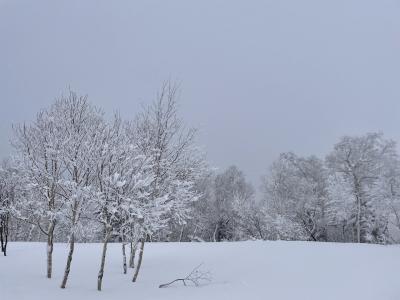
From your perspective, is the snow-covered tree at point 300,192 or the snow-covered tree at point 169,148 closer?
the snow-covered tree at point 169,148

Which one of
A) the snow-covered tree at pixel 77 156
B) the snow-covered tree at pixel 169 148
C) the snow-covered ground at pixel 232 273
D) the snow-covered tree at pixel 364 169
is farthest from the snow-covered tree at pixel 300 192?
the snow-covered tree at pixel 77 156

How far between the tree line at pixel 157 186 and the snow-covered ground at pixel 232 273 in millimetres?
1021

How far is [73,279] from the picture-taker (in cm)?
1681

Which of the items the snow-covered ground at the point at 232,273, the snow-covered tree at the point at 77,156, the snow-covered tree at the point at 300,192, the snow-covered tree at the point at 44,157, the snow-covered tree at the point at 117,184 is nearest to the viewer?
the snow-covered tree at the point at 117,184

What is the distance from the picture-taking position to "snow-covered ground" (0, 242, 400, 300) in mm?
14828

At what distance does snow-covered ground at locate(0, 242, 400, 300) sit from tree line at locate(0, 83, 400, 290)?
102cm

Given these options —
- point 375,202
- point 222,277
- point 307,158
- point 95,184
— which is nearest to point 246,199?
point 307,158

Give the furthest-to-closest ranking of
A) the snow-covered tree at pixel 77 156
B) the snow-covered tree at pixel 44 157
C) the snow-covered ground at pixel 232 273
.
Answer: the snow-covered tree at pixel 44 157, the snow-covered ground at pixel 232 273, the snow-covered tree at pixel 77 156

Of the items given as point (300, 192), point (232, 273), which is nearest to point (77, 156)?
point (232, 273)

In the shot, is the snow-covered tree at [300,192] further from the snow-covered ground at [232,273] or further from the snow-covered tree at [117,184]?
the snow-covered tree at [117,184]

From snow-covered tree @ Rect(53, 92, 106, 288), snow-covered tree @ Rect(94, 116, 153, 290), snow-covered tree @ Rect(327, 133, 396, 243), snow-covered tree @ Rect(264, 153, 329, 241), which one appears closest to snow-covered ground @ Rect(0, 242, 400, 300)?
snow-covered tree @ Rect(53, 92, 106, 288)

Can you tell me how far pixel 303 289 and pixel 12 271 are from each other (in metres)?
12.9

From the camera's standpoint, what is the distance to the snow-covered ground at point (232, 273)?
14828mm

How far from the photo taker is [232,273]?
62.1ft
